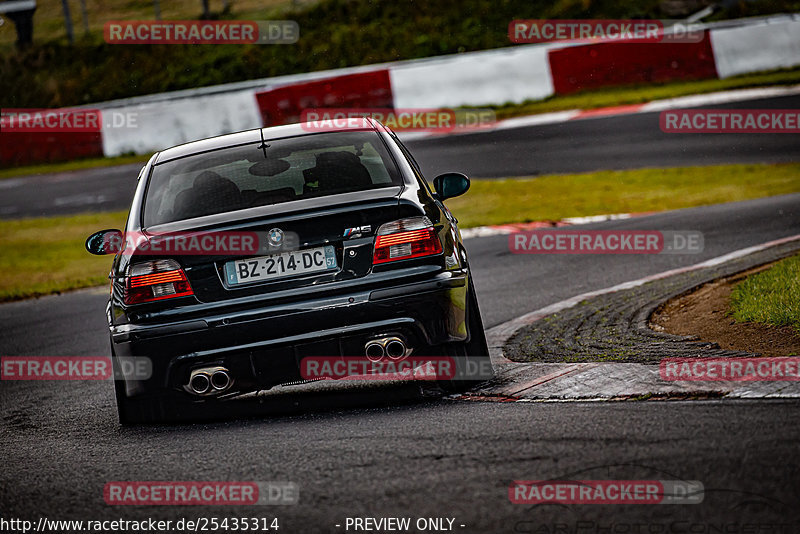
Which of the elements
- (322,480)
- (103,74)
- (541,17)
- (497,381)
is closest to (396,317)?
(497,381)

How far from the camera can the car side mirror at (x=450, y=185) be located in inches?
256

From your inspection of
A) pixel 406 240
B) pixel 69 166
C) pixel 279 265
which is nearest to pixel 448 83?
pixel 69 166

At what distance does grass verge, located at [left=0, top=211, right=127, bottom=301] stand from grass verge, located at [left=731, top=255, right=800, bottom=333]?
7.68 m

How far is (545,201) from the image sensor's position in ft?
46.6

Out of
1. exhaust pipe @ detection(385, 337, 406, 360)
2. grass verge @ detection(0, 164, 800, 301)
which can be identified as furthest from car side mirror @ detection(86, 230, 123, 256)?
grass verge @ detection(0, 164, 800, 301)

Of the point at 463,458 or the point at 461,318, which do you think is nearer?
the point at 463,458

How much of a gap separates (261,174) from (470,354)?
1.51m

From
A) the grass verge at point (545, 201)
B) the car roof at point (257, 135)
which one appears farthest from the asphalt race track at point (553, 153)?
the car roof at point (257, 135)

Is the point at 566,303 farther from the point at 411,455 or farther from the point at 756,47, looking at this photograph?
the point at 756,47

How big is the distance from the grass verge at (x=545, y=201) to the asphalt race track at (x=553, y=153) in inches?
20.3

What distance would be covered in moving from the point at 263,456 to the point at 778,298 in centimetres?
359

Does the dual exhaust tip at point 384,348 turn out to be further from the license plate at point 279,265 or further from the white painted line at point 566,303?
the white painted line at point 566,303

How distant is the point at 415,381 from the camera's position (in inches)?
245

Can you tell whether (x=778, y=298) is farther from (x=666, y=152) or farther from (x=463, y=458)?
(x=666, y=152)
